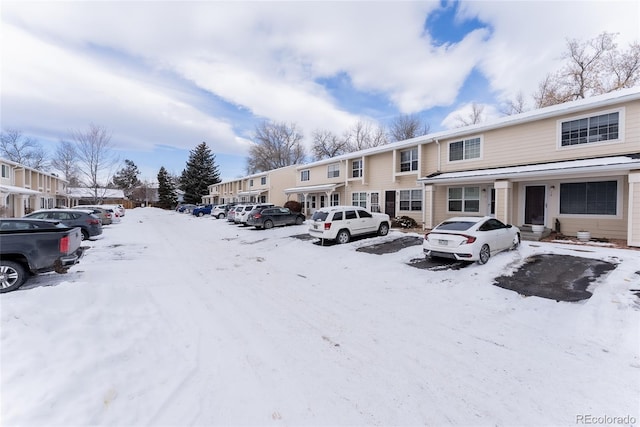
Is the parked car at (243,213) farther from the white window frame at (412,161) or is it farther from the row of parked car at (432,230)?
the white window frame at (412,161)

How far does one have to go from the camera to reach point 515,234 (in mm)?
10289

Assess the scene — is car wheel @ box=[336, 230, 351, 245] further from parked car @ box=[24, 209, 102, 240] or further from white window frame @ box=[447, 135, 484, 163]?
parked car @ box=[24, 209, 102, 240]

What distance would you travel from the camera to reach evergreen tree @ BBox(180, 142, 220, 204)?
62.9 meters

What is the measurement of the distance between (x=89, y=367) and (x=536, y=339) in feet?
19.3

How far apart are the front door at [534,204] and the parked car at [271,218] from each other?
13.7 m

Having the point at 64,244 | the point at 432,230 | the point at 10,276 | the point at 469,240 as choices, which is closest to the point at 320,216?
the point at 432,230

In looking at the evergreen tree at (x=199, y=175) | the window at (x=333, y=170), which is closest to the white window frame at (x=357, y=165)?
the window at (x=333, y=170)

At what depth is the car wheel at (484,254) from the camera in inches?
338

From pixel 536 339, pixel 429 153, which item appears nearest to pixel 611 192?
pixel 429 153

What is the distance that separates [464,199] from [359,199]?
803 cm

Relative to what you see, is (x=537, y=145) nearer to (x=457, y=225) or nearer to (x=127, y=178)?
(x=457, y=225)

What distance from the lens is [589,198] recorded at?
38.9 ft

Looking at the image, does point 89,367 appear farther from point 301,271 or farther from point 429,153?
point 429,153

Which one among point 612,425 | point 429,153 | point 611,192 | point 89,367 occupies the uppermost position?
point 429,153
